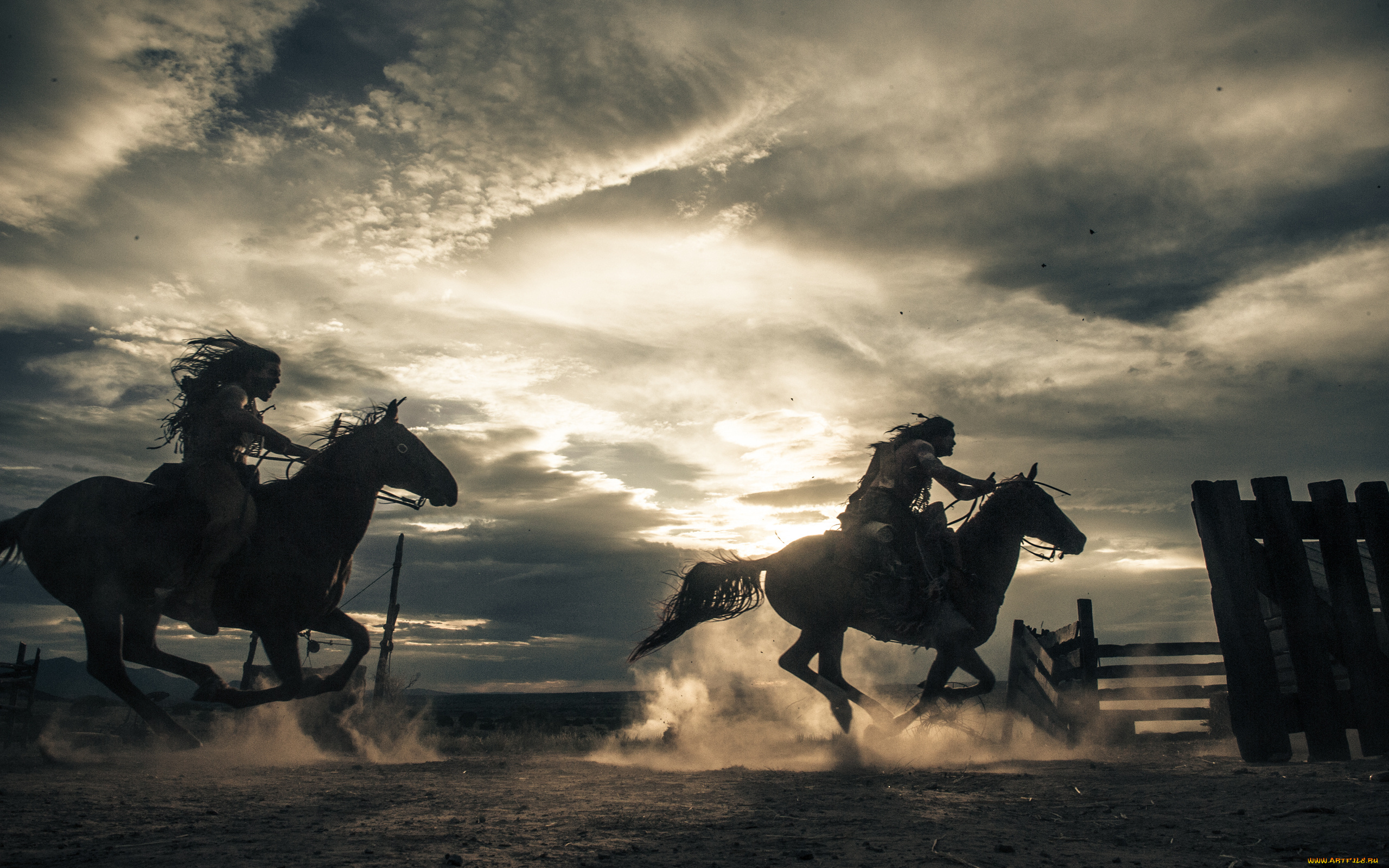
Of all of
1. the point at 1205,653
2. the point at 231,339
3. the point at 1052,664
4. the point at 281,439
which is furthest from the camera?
the point at 1052,664

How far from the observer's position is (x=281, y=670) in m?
7.27

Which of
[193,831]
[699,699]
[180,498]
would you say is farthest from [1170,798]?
[180,498]

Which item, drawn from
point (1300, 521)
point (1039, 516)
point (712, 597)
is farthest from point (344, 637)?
point (1300, 521)

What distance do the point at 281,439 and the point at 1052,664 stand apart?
404 inches

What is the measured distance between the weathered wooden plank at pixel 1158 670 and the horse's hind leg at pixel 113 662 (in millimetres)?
10783

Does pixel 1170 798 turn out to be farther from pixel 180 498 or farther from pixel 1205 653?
pixel 180 498

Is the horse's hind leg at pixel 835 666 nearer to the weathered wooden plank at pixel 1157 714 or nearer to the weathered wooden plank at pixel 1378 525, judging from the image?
the weathered wooden plank at pixel 1157 714

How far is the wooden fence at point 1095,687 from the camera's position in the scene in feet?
33.5

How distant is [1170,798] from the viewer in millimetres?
4566

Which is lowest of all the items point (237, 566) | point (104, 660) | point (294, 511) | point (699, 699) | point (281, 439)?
point (699, 699)

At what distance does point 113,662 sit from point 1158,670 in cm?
1219

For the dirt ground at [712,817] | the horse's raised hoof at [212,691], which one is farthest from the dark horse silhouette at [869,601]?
the horse's raised hoof at [212,691]

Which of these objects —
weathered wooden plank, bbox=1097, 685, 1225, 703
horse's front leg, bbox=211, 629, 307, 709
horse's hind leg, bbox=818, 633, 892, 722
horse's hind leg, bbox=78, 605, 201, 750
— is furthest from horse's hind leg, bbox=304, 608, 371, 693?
weathered wooden plank, bbox=1097, 685, 1225, 703

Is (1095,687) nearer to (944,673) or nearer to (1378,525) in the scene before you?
(944,673)
